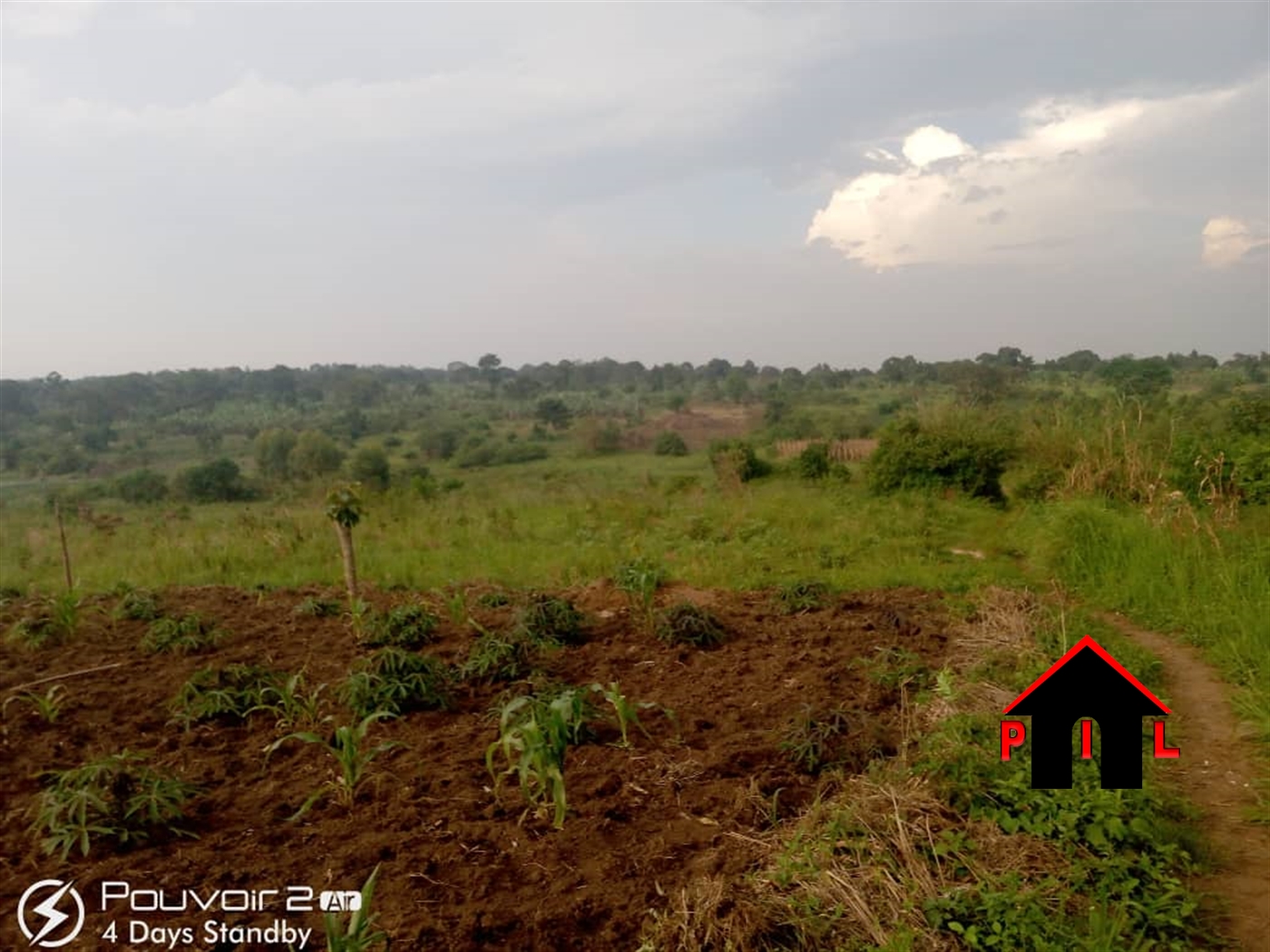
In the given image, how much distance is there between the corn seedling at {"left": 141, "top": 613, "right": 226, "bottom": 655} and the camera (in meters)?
4.96

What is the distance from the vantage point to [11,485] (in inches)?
833

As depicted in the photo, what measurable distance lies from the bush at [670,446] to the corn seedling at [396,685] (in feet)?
68.6

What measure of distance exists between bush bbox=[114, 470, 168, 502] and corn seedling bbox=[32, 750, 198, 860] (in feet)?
59.4

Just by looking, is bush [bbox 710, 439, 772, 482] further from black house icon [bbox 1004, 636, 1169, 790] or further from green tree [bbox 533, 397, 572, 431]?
green tree [bbox 533, 397, 572, 431]

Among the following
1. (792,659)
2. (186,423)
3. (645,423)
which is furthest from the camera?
(186,423)

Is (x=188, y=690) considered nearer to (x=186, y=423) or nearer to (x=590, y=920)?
(x=590, y=920)

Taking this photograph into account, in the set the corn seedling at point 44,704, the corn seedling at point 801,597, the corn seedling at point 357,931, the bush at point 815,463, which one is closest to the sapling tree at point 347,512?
the corn seedling at point 44,704

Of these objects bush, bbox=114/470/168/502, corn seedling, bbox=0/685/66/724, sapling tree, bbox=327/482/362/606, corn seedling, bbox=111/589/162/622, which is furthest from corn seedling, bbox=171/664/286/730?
bush, bbox=114/470/168/502

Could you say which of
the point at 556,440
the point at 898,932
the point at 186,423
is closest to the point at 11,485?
the point at 186,423

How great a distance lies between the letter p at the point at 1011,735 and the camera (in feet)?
10.4

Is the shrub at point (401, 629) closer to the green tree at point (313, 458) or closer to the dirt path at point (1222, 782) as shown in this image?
the dirt path at point (1222, 782)

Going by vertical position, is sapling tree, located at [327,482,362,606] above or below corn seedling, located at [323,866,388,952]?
above

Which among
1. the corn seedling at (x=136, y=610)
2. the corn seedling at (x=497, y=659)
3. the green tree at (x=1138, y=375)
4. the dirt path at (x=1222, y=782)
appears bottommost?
the dirt path at (x=1222, y=782)

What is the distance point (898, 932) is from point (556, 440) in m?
28.0
